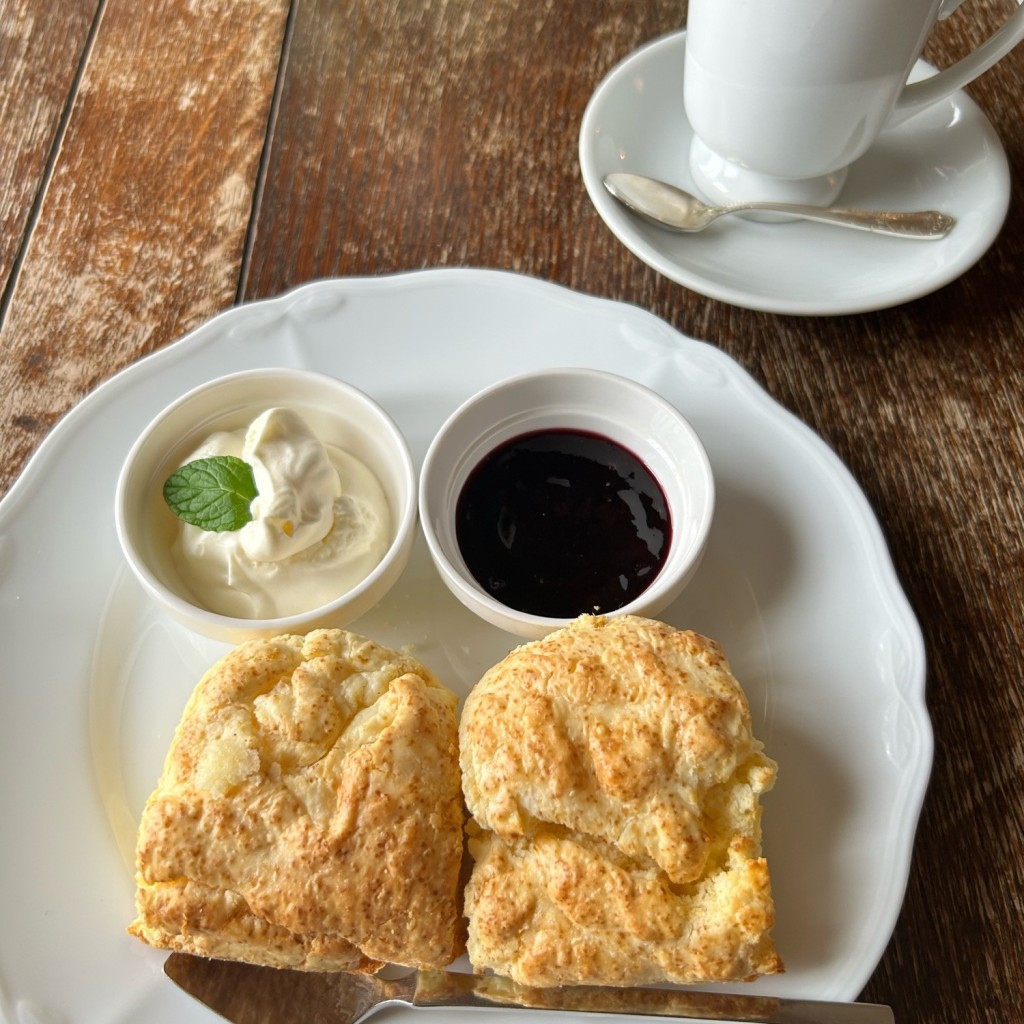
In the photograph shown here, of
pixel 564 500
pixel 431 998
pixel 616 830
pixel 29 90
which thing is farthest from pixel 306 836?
pixel 29 90

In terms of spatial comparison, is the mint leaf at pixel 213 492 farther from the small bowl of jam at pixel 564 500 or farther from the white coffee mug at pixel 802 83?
the white coffee mug at pixel 802 83

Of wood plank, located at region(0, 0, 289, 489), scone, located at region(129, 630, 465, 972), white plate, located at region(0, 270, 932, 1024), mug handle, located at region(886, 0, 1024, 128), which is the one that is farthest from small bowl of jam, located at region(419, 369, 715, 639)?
mug handle, located at region(886, 0, 1024, 128)

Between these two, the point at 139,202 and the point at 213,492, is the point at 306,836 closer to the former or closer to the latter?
the point at 213,492

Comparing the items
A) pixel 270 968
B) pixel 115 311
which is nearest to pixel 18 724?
pixel 270 968

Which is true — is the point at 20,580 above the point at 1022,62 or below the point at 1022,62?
below

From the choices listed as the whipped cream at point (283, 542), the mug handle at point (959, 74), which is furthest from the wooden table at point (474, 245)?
the whipped cream at point (283, 542)

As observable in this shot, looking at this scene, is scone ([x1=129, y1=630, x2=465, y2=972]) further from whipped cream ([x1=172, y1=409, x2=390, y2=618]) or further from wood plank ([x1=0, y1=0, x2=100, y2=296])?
wood plank ([x1=0, y1=0, x2=100, y2=296])

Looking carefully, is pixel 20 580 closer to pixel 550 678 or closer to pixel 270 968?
pixel 270 968
